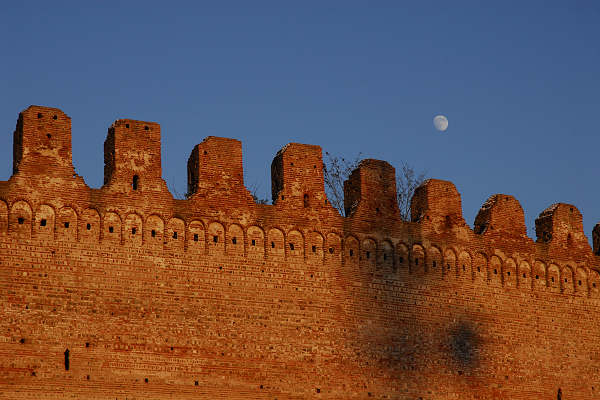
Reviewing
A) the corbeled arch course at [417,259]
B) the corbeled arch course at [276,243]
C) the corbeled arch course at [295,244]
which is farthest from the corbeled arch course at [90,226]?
the corbeled arch course at [417,259]

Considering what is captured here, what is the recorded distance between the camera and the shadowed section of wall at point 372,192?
71.2 ft

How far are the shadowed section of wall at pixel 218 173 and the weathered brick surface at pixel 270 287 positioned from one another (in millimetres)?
28

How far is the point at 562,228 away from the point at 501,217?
142 cm

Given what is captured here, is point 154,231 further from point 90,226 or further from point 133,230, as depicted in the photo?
point 90,226

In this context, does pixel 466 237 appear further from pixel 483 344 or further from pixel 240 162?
pixel 240 162

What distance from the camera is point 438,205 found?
22.5m

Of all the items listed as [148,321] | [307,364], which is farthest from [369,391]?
[148,321]

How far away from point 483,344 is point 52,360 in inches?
313

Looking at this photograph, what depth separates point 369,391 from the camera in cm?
2030

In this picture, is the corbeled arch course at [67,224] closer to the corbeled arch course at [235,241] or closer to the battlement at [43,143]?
the battlement at [43,143]

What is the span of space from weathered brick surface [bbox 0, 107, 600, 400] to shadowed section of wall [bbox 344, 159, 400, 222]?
0.03m

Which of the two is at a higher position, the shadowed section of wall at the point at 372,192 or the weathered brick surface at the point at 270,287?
the shadowed section of wall at the point at 372,192

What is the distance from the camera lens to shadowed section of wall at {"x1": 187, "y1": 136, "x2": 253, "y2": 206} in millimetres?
20438

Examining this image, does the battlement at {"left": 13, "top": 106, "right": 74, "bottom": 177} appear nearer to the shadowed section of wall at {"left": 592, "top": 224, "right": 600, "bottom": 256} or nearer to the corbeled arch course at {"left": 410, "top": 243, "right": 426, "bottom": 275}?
the corbeled arch course at {"left": 410, "top": 243, "right": 426, "bottom": 275}
